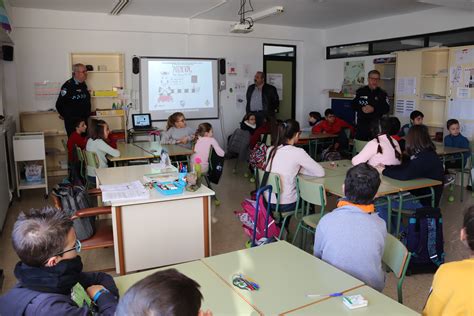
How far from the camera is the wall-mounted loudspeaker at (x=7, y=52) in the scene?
6.57m

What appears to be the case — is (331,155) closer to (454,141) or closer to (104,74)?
(454,141)

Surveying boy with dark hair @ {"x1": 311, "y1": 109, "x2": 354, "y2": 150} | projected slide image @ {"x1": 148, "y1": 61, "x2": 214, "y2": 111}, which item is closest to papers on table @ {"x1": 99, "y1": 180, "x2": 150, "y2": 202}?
boy with dark hair @ {"x1": 311, "y1": 109, "x2": 354, "y2": 150}

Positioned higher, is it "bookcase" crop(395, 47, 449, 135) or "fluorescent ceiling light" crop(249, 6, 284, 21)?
"fluorescent ceiling light" crop(249, 6, 284, 21)

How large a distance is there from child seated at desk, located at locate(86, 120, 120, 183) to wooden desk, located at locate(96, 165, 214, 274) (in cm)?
195

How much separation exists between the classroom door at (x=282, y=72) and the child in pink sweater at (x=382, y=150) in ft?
17.6

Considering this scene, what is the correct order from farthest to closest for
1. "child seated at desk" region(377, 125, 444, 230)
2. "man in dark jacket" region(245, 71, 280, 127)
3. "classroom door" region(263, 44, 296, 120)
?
"classroom door" region(263, 44, 296, 120), "man in dark jacket" region(245, 71, 280, 127), "child seated at desk" region(377, 125, 444, 230)

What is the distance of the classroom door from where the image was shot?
30.9ft

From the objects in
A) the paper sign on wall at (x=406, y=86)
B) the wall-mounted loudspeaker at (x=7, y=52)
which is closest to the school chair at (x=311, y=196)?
the paper sign on wall at (x=406, y=86)

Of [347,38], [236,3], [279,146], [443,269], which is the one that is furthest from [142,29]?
[443,269]

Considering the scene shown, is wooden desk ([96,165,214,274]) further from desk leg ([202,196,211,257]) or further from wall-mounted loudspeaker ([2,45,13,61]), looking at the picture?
wall-mounted loudspeaker ([2,45,13,61])

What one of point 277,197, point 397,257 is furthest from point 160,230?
point 397,257

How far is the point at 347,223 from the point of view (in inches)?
82.3

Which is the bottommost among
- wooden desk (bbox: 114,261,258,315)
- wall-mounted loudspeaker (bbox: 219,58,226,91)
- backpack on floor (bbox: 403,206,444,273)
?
backpack on floor (bbox: 403,206,444,273)

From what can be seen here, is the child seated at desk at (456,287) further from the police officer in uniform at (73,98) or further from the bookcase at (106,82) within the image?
the bookcase at (106,82)
